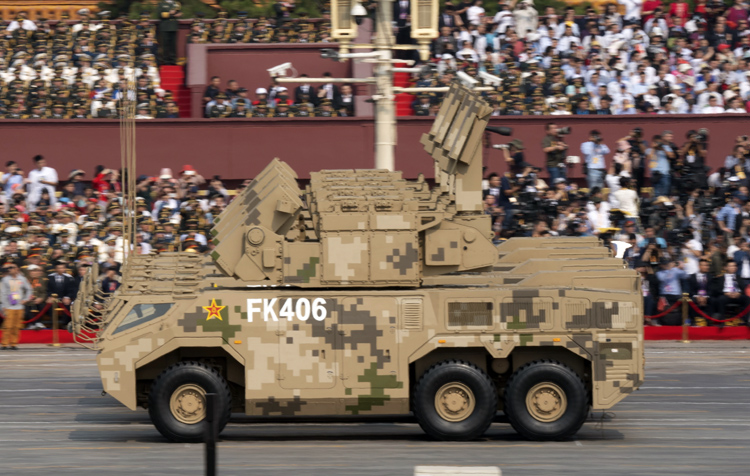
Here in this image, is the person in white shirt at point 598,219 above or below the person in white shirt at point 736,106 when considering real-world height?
below

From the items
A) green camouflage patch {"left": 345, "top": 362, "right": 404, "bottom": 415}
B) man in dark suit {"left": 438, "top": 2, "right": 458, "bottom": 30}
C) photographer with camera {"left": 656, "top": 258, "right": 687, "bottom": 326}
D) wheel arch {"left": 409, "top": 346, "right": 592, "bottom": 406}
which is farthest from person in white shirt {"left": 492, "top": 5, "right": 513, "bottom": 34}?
green camouflage patch {"left": 345, "top": 362, "right": 404, "bottom": 415}

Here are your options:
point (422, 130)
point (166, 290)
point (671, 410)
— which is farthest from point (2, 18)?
point (671, 410)

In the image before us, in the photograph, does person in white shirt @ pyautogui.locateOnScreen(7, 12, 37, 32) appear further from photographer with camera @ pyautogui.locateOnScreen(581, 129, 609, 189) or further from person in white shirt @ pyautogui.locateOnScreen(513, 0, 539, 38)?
photographer with camera @ pyautogui.locateOnScreen(581, 129, 609, 189)

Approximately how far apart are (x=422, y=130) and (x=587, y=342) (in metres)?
15.3

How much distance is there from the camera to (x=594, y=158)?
2864 cm

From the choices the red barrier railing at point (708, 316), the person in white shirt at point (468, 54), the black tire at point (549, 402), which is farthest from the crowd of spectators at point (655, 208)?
the black tire at point (549, 402)

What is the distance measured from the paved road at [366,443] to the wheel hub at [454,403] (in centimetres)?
36

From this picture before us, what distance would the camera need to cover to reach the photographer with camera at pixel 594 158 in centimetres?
2834

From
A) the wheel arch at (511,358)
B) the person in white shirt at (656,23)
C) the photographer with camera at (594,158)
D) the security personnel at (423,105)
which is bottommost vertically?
the wheel arch at (511,358)

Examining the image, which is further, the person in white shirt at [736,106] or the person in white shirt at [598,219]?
the person in white shirt at [736,106]

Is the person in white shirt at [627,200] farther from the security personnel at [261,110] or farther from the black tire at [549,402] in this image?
the black tire at [549,402]

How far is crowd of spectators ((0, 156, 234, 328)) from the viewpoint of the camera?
2461 centimetres

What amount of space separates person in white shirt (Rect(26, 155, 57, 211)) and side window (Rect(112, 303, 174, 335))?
38.5ft

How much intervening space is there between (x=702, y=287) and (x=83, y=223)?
12.2 meters
